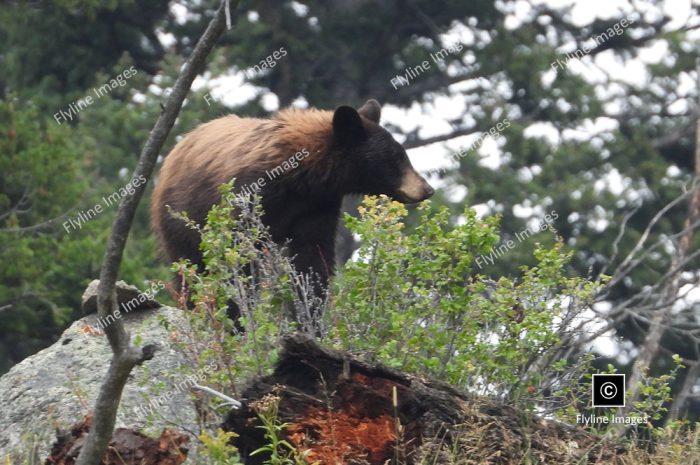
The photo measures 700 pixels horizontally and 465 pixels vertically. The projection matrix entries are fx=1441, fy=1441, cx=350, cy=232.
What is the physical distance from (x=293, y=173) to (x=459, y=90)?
12.4 meters

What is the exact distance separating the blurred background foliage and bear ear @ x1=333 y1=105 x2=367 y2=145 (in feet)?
29.0

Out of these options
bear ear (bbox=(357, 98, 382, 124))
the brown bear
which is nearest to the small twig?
the brown bear

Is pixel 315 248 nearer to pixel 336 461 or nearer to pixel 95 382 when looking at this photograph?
pixel 95 382

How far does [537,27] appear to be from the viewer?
22047mm

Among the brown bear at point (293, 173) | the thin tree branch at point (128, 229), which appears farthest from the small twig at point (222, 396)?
the brown bear at point (293, 173)

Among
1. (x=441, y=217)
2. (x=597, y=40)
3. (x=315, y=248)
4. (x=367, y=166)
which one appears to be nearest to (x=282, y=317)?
(x=441, y=217)

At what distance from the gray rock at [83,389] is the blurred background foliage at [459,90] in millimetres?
11054

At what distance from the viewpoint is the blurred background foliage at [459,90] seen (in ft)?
67.4

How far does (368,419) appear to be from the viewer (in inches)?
239

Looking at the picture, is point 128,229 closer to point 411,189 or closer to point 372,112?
point 411,189

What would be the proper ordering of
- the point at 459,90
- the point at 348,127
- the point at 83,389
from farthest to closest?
the point at 459,90 < the point at 348,127 < the point at 83,389

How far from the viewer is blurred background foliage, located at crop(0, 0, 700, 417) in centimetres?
2053

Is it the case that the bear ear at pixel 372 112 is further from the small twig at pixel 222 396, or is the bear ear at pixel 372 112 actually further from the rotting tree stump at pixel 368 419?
the small twig at pixel 222 396

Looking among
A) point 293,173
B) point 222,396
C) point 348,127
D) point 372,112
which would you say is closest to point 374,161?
point 348,127
